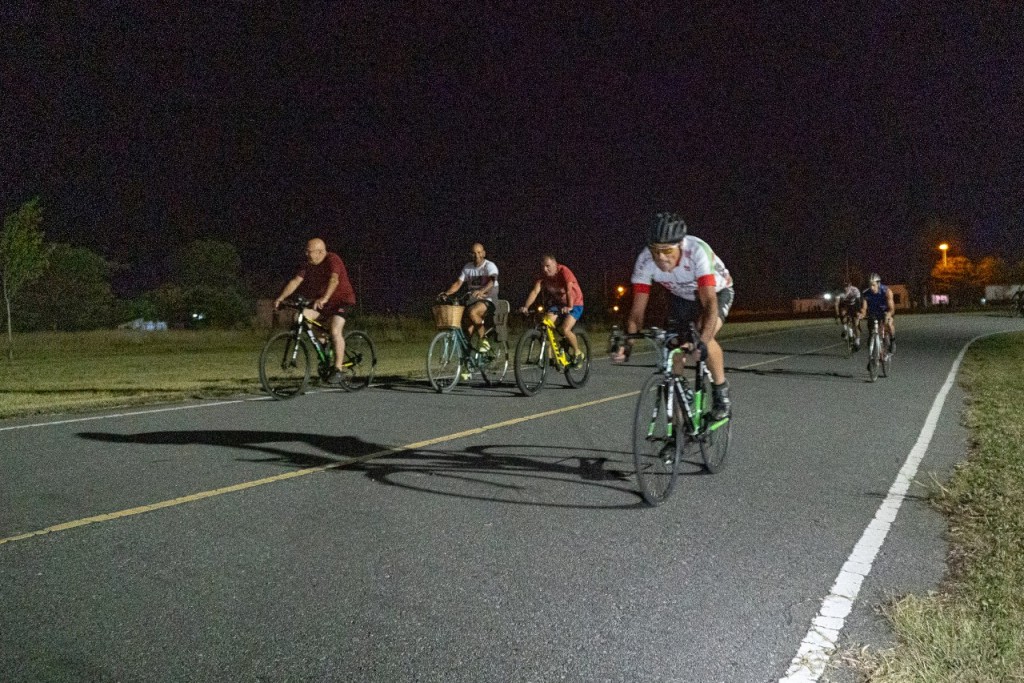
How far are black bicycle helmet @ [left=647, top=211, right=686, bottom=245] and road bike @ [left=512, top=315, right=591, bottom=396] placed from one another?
5865 mm

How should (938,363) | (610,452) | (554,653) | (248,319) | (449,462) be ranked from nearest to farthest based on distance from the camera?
(554,653)
(449,462)
(610,452)
(938,363)
(248,319)

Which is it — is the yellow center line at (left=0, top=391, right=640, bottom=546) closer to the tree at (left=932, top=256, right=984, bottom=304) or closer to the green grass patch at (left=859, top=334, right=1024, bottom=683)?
the green grass patch at (left=859, top=334, right=1024, bottom=683)

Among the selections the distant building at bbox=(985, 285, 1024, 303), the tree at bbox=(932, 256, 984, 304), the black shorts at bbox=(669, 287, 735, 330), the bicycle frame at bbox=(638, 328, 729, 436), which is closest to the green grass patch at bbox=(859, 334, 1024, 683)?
the bicycle frame at bbox=(638, 328, 729, 436)

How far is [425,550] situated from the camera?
476 cm

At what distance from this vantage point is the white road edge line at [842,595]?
331cm

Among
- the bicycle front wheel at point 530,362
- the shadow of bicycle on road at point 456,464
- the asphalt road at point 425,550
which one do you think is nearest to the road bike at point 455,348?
the bicycle front wheel at point 530,362

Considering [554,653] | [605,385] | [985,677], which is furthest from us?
[605,385]

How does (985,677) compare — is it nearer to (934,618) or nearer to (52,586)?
(934,618)

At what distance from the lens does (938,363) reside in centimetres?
1923

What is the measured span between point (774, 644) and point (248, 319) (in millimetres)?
82724

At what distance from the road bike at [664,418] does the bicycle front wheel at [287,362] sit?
658cm

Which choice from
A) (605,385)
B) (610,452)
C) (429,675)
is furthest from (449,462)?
(605,385)

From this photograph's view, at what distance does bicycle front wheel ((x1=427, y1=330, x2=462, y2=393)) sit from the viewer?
1233 cm

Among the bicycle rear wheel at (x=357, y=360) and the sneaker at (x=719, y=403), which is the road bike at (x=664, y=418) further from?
the bicycle rear wheel at (x=357, y=360)
